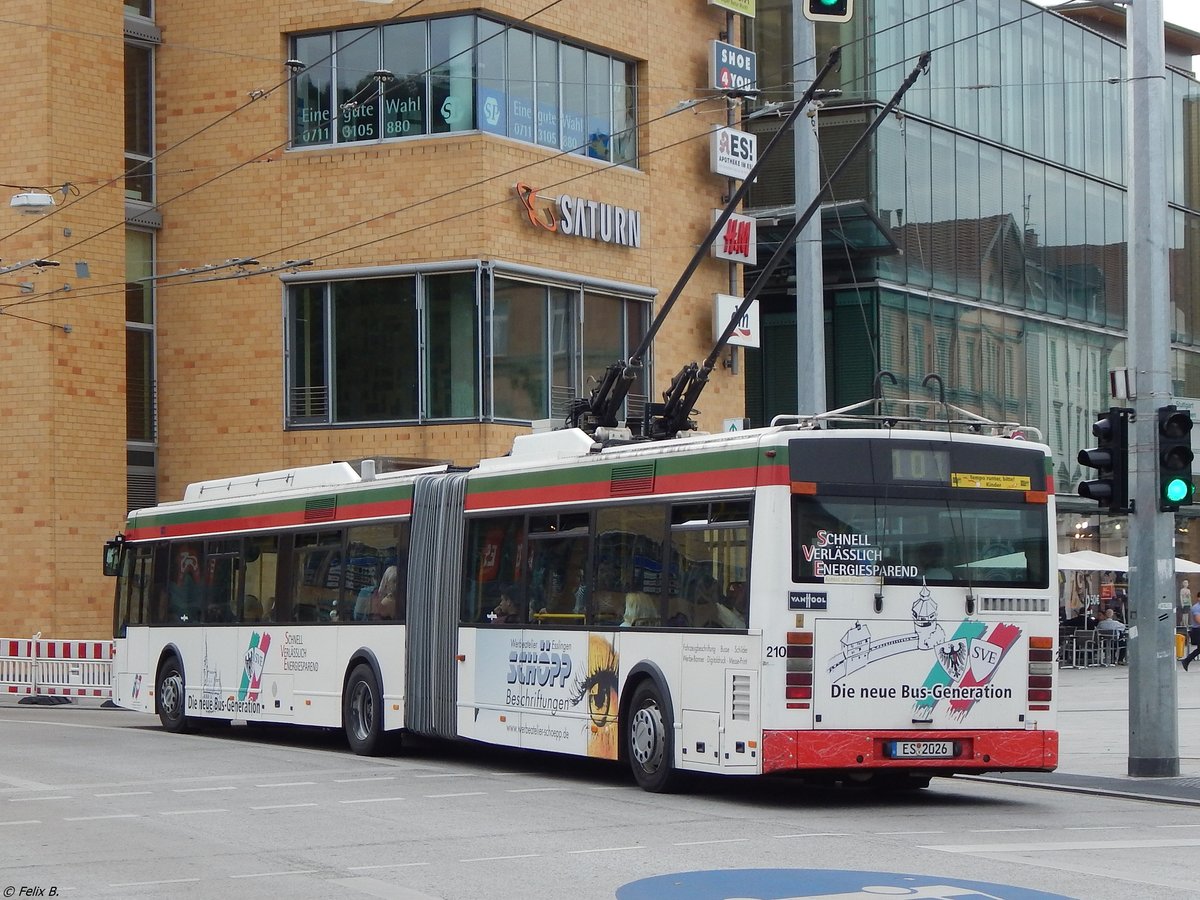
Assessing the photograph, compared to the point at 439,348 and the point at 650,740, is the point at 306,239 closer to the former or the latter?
the point at 439,348

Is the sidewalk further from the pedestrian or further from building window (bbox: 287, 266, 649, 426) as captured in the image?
building window (bbox: 287, 266, 649, 426)

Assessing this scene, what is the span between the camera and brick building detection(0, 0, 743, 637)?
29.3 metres

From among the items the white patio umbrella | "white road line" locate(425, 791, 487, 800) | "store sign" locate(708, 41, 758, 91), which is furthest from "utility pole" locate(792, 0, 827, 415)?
the white patio umbrella

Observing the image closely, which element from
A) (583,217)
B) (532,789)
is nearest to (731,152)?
(583,217)

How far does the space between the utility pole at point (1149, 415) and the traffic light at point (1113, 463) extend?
156 mm

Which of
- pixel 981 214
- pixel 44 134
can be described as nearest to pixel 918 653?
pixel 44 134

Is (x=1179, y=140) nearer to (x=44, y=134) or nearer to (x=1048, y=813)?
(x=44, y=134)

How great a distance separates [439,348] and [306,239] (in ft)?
9.69

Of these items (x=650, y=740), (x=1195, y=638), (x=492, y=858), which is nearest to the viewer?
(x=492, y=858)

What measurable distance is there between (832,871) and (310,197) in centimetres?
2160

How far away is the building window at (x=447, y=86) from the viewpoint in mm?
29062

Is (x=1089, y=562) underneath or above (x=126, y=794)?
above

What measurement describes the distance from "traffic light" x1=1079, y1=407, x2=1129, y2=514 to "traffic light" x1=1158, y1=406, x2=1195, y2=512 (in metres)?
0.29

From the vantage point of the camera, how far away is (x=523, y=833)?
12266mm
